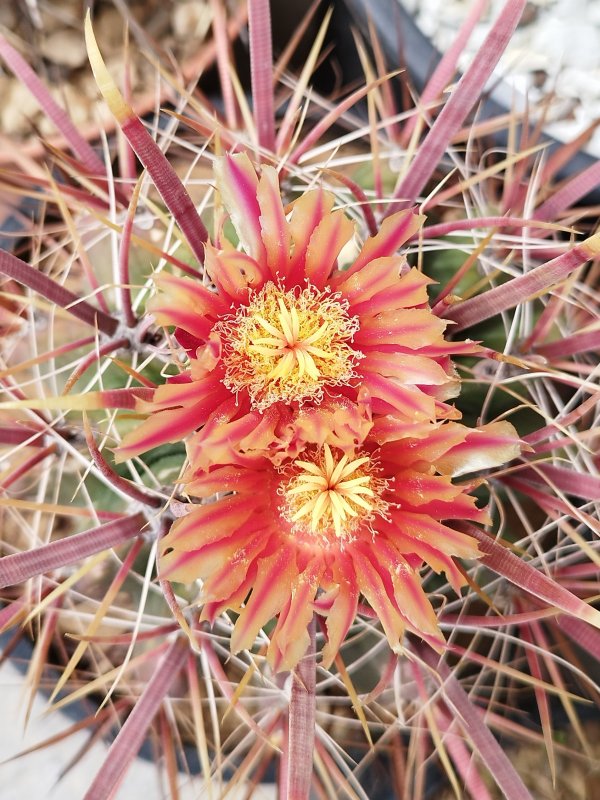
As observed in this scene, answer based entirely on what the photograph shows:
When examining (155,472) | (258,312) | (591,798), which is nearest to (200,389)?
(258,312)

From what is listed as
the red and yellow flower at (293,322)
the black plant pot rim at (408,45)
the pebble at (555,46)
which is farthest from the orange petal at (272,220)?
the pebble at (555,46)

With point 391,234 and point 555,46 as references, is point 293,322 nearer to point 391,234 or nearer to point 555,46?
point 391,234

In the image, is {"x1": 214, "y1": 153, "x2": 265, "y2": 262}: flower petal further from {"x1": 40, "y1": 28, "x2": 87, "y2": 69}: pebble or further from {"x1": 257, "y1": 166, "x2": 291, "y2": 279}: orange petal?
{"x1": 40, "y1": 28, "x2": 87, "y2": 69}: pebble

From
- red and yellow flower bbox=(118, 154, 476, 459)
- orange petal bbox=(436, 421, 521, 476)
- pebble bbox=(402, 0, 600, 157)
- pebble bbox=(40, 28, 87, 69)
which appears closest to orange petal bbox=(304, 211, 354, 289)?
red and yellow flower bbox=(118, 154, 476, 459)

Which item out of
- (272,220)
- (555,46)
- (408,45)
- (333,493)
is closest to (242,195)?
(272,220)

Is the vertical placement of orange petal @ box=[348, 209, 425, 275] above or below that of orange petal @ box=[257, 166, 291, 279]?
above

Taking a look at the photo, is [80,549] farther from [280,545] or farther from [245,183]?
[245,183]
